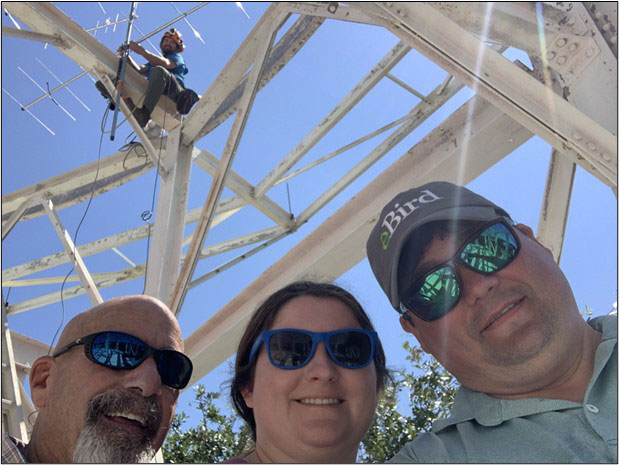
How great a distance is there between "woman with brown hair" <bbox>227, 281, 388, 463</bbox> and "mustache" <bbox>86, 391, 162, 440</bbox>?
1.59 ft

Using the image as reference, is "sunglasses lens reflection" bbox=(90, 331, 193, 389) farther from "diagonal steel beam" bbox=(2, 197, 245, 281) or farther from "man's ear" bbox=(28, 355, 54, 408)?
"diagonal steel beam" bbox=(2, 197, 245, 281)

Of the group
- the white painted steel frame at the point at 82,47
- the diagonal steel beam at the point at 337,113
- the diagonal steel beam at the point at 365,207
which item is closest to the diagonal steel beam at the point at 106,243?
the diagonal steel beam at the point at 337,113

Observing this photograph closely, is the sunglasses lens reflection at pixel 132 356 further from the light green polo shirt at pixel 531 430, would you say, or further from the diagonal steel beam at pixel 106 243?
the diagonal steel beam at pixel 106 243

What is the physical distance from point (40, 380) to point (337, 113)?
13.5 feet

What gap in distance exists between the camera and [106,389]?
106 inches

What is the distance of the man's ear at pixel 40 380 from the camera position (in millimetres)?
2916

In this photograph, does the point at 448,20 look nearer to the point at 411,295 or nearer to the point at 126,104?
the point at 411,295

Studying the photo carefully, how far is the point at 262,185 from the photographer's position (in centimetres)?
653

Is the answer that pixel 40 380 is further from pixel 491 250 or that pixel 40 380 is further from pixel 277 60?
pixel 277 60

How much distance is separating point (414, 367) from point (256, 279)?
316cm

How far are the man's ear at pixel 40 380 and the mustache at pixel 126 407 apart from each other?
38 centimetres

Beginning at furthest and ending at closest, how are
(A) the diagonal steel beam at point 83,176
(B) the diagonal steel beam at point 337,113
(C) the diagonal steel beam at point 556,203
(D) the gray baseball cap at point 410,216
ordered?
(A) the diagonal steel beam at point 83,176 < (B) the diagonal steel beam at point 337,113 < (C) the diagonal steel beam at point 556,203 < (D) the gray baseball cap at point 410,216

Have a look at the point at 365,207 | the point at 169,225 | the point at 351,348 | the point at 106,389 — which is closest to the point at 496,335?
the point at 351,348

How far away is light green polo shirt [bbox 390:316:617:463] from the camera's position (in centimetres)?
205
